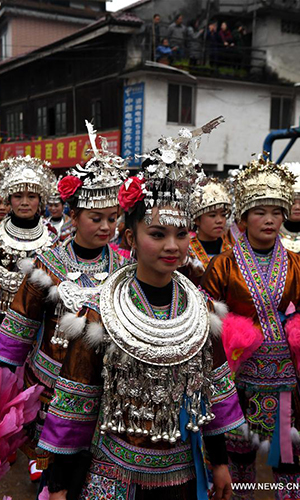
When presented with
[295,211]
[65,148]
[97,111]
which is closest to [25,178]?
[295,211]

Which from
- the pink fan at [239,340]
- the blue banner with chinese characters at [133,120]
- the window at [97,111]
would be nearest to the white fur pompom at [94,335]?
the pink fan at [239,340]

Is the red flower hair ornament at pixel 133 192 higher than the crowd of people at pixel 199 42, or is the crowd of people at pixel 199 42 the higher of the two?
the crowd of people at pixel 199 42

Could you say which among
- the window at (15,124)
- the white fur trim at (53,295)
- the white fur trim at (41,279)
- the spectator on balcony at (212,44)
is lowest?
the white fur trim at (53,295)

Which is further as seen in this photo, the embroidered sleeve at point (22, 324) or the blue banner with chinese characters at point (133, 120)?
the blue banner with chinese characters at point (133, 120)

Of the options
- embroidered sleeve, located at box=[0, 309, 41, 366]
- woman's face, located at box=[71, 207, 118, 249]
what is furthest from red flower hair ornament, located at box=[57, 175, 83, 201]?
embroidered sleeve, located at box=[0, 309, 41, 366]

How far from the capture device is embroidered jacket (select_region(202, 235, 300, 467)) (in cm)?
329

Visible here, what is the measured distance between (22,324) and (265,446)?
177 cm

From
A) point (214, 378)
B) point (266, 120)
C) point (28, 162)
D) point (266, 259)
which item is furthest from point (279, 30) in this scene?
point (214, 378)

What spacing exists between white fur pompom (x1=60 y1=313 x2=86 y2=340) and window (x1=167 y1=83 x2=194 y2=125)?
1659 centimetres

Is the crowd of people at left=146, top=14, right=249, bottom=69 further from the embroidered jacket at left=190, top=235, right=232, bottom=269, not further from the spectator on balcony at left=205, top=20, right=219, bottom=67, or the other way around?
the embroidered jacket at left=190, top=235, right=232, bottom=269

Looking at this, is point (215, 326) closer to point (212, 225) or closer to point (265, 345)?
point (265, 345)

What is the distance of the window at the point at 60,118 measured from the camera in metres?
22.2

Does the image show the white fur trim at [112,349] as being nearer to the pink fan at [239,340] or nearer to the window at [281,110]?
the pink fan at [239,340]

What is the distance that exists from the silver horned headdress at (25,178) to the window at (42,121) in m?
19.4
